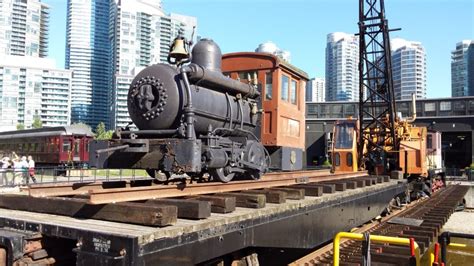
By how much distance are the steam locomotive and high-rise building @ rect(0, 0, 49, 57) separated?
328 ft

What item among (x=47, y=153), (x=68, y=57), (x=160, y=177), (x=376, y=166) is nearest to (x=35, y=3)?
(x=68, y=57)

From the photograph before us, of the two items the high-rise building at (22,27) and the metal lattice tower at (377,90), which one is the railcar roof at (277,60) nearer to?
the metal lattice tower at (377,90)

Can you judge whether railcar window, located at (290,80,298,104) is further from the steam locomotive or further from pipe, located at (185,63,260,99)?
the steam locomotive

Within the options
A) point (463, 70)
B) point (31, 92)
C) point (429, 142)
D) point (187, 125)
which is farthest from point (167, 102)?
→ point (463, 70)

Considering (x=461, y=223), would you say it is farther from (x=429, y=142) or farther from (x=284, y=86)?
(x=284, y=86)

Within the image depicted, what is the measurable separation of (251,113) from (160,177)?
91.1 inches

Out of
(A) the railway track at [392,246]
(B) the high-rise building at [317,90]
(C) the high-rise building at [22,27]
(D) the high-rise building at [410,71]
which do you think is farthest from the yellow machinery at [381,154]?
(C) the high-rise building at [22,27]

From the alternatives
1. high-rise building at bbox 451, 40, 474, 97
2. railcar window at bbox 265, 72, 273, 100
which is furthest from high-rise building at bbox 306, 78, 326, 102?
railcar window at bbox 265, 72, 273, 100

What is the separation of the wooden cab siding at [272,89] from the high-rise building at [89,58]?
294 feet

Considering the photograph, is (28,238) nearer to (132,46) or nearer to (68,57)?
(132,46)

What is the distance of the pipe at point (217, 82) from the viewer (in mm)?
6234

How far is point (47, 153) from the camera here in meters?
33.1

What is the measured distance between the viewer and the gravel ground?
15237mm

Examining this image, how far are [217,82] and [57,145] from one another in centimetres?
2883
